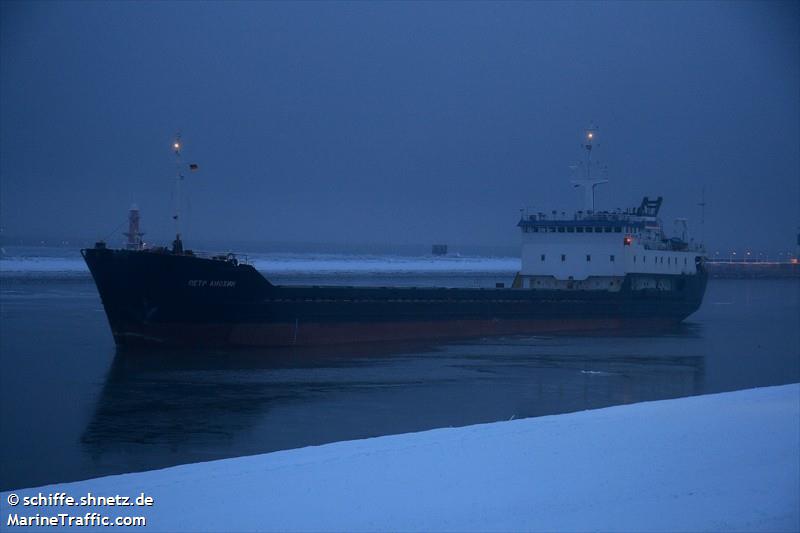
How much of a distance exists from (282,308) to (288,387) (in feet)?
20.6

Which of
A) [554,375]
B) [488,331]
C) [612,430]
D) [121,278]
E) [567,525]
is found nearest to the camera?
[567,525]

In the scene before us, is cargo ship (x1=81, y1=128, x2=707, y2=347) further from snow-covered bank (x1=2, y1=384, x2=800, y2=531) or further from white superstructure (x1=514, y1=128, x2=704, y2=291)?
snow-covered bank (x1=2, y1=384, x2=800, y2=531)

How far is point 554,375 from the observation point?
19.5 m

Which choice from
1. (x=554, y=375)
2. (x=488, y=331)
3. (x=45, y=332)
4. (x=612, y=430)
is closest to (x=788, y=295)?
(x=488, y=331)

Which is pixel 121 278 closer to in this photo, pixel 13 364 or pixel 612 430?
pixel 13 364

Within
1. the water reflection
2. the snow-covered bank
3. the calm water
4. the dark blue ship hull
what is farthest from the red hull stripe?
the snow-covered bank

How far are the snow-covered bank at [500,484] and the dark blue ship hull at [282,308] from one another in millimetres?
13851

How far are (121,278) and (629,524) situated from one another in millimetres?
17570

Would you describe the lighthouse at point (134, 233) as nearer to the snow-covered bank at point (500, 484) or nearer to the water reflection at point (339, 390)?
the water reflection at point (339, 390)

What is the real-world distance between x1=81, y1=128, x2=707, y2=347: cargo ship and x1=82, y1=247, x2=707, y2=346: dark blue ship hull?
0.10ft

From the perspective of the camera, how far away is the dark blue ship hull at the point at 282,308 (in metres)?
21.2

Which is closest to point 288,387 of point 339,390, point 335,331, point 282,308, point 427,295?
point 339,390

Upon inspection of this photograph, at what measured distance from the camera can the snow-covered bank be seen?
6324mm

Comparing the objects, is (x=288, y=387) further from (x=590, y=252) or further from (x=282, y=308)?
(x=590, y=252)
